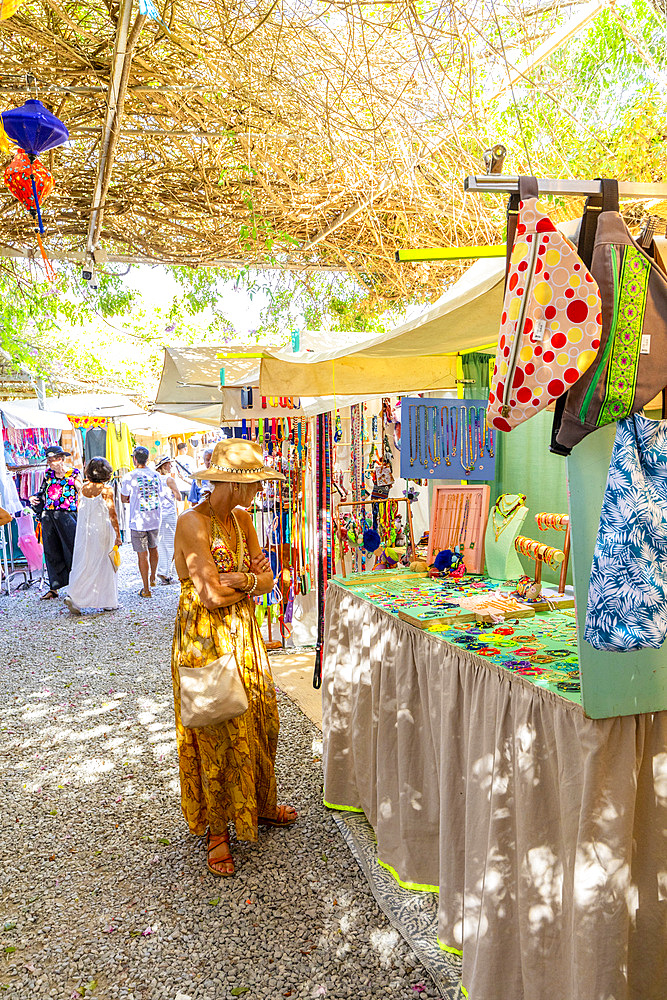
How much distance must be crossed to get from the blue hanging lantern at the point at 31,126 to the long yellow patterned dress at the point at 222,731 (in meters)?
1.85

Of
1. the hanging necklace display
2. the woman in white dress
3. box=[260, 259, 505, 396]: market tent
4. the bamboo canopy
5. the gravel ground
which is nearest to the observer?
the gravel ground

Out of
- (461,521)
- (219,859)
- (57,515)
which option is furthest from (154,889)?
(57,515)

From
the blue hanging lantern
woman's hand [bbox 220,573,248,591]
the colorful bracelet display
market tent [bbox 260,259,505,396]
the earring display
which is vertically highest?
the blue hanging lantern

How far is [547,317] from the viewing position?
139cm

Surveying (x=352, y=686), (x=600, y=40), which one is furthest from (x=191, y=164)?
(x=352, y=686)

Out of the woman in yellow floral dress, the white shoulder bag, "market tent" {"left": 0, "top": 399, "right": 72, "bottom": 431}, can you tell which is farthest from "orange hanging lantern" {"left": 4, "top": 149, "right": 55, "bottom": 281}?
"market tent" {"left": 0, "top": 399, "right": 72, "bottom": 431}

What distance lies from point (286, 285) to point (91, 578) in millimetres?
3903

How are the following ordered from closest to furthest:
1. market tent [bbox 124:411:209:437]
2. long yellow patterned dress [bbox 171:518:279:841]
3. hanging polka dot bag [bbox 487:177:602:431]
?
hanging polka dot bag [bbox 487:177:602:431] → long yellow patterned dress [bbox 171:518:279:841] → market tent [bbox 124:411:209:437]

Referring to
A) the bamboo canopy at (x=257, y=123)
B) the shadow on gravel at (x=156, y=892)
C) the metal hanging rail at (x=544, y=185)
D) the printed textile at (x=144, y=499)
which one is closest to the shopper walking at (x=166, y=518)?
the printed textile at (x=144, y=499)

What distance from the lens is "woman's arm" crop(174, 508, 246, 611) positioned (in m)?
2.59

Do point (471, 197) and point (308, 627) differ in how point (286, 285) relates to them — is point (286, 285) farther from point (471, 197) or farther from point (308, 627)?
point (308, 627)

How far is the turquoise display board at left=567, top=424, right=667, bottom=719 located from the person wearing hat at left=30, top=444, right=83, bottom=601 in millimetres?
7629

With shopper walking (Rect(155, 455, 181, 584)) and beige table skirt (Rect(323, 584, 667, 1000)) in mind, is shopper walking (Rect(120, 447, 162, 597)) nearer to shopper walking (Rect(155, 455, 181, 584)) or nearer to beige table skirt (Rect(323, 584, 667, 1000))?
shopper walking (Rect(155, 455, 181, 584))

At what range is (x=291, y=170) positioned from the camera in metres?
4.73
